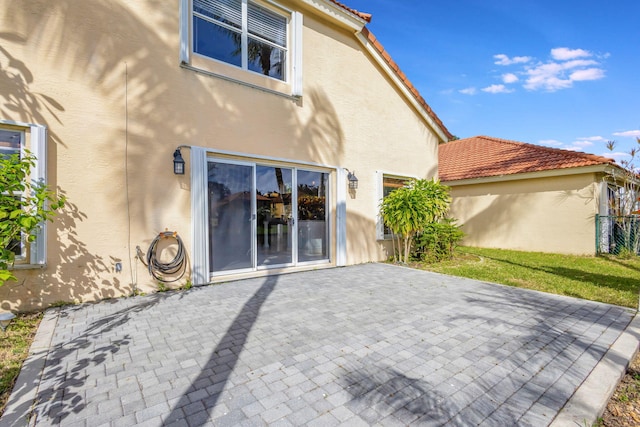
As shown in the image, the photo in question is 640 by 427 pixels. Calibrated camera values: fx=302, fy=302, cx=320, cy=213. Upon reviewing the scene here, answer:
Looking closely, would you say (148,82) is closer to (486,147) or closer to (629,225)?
(629,225)

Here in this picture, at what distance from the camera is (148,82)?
18.3 ft

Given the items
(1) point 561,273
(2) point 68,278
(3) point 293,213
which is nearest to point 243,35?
(3) point 293,213

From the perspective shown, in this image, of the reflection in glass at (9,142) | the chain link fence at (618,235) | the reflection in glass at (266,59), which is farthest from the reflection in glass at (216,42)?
the chain link fence at (618,235)

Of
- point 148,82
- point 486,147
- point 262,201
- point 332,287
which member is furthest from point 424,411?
point 486,147

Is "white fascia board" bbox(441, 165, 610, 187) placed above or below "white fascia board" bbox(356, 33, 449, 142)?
below

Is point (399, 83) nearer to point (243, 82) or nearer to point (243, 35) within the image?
point (243, 35)

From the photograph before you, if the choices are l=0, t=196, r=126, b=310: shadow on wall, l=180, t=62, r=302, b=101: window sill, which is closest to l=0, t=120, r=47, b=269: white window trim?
l=0, t=196, r=126, b=310: shadow on wall

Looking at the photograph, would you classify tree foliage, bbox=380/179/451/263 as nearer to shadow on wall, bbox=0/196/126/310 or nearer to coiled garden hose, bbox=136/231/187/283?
coiled garden hose, bbox=136/231/187/283

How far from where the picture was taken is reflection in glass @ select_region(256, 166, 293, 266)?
701 cm

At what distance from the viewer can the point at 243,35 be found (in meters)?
6.84

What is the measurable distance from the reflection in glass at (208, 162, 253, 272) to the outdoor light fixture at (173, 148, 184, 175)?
2.09 ft

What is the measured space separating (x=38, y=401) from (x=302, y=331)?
249 centimetres

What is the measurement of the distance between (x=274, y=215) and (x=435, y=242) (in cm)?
531

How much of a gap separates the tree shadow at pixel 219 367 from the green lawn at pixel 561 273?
5.48 meters
